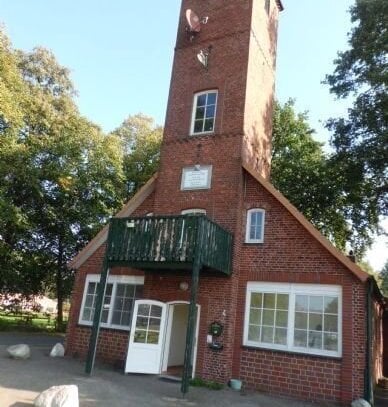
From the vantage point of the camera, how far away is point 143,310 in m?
11.9

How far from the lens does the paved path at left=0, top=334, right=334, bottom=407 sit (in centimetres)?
782

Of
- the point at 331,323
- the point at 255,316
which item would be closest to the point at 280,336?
the point at 255,316

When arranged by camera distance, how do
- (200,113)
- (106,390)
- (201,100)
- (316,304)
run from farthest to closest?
(201,100) → (200,113) → (316,304) → (106,390)

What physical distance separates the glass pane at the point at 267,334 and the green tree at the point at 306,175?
9448mm

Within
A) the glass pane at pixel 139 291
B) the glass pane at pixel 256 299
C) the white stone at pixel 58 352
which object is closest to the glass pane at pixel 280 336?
the glass pane at pixel 256 299

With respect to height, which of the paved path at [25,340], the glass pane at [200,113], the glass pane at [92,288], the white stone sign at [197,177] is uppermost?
the glass pane at [200,113]

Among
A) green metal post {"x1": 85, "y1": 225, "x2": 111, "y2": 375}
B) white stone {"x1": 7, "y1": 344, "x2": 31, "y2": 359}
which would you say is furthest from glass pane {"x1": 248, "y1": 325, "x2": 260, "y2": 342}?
white stone {"x1": 7, "y1": 344, "x2": 31, "y2": 359}

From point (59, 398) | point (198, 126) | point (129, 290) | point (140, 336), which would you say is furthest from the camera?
point (198, 126)

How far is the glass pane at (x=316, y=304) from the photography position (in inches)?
424

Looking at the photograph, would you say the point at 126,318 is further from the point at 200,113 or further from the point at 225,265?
the point at 200,113

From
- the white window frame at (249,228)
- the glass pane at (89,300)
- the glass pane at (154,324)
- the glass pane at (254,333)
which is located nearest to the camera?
the glass pane at (254,333)

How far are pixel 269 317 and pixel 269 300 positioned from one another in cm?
47

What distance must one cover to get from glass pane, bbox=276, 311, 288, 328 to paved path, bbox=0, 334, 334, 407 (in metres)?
1.90

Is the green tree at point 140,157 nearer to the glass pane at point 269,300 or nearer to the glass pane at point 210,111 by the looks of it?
the glass pane at point 210,111
